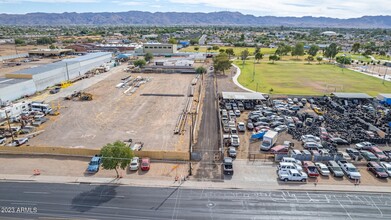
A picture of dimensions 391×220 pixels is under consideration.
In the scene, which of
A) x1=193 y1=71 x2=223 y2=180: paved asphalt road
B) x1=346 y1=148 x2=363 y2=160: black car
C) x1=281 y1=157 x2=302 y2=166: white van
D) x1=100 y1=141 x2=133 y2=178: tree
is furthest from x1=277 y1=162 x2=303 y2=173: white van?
x1=100 y1=141 x2=133 y2=178: tree

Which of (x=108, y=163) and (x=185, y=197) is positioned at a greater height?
(x=108, y=163)

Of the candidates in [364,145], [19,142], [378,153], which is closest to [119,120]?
[19,142]

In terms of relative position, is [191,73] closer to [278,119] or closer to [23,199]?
[278,119]

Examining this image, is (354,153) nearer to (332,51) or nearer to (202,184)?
(202,184)

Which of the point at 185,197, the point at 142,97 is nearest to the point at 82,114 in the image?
the point at 142,97

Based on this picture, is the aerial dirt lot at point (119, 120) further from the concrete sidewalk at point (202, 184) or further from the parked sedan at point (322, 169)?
the parked sedan at point (322, 169)

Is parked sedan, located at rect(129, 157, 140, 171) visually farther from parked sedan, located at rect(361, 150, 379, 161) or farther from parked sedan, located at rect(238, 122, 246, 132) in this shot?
parked sedan, located at rect(361, 150, 379, 161)
